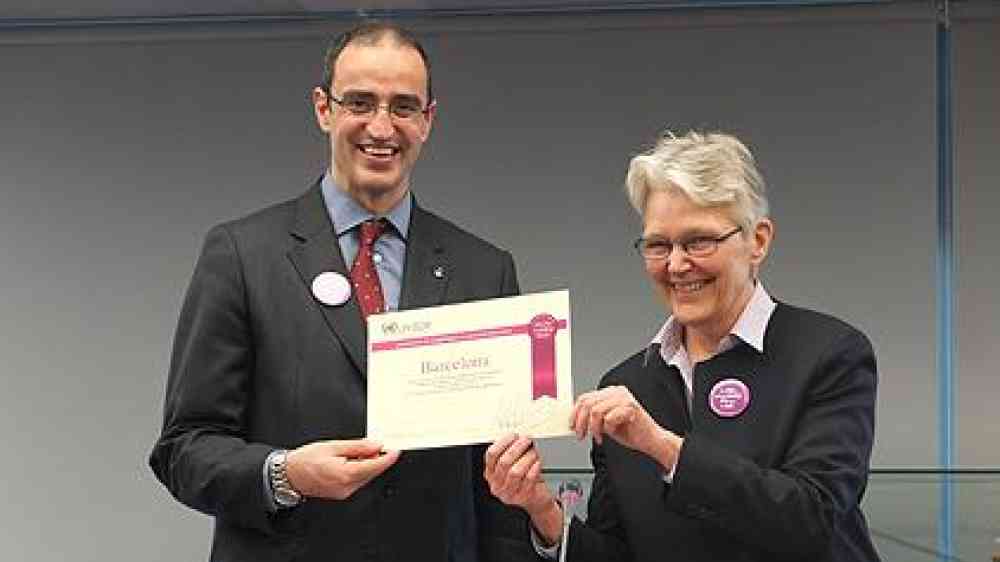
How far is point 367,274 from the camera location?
1890mm

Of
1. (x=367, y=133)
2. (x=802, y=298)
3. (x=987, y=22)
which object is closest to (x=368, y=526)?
(x=367, y=133)

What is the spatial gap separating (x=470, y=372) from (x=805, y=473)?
18.9 inches

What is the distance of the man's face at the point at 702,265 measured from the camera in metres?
1.85

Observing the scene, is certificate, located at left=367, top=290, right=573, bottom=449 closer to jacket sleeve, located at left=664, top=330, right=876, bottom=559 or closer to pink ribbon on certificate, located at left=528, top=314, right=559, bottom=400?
pink ribbon on certificate, located at left=528, top=314, right=559, bottom=400

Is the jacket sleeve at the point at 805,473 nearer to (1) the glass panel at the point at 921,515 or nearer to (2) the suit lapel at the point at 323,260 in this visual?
(2) the suit lapel at the point at 323,260

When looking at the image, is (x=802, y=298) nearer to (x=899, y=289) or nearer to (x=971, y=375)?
(x=899, y=289)

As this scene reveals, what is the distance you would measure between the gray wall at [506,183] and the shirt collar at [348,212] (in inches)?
77.9

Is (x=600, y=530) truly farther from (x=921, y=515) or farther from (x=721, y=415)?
(x=921, y=515)

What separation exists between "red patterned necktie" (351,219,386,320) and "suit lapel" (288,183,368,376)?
0.05 feet

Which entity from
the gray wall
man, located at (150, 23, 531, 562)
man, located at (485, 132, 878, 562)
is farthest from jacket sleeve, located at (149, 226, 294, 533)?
the gray wall

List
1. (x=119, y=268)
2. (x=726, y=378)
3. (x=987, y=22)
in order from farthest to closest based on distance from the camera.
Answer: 1. (x=119, y=268)
2. (x=987, y=22)
3. (x=726, y=378)

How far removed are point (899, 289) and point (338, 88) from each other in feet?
7.92

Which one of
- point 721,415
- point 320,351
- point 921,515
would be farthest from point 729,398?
point 921,515

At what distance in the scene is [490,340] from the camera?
5.83 ft
